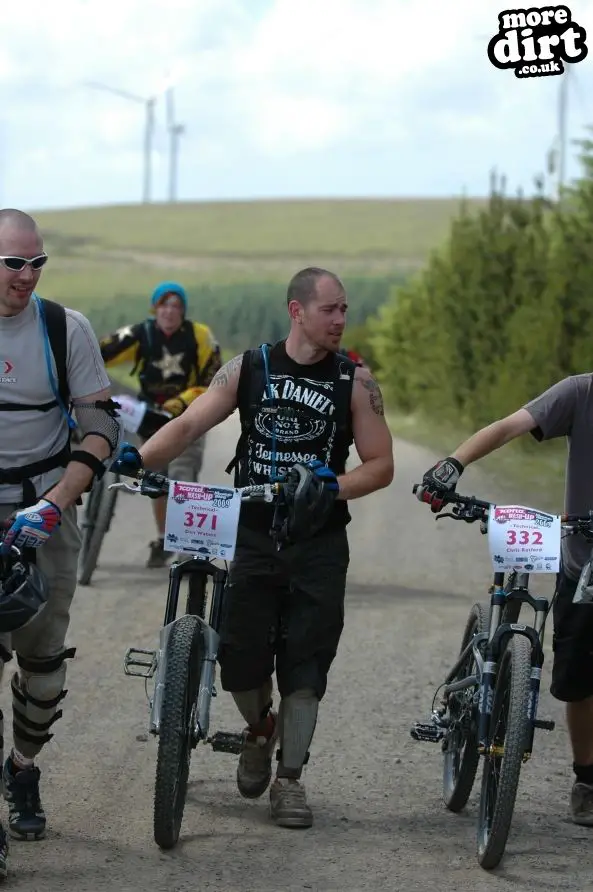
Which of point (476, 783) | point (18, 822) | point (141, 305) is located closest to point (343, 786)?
point (476, 783)

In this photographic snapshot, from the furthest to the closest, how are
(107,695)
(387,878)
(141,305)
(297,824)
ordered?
(141,305) → (107,695) → (297,824) → (387,878)

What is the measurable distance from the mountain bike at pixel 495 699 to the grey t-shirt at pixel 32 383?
1.23 metres

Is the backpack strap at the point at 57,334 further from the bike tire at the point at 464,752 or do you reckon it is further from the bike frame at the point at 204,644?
the bike tire at the point at 464,752

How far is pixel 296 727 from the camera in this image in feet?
23.6

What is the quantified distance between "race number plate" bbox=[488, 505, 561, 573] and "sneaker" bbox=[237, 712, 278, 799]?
1.31 m

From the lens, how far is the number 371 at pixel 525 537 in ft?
22.0

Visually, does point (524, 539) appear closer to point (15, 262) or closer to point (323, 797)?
point (323, 797)

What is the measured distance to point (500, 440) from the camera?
279 inches

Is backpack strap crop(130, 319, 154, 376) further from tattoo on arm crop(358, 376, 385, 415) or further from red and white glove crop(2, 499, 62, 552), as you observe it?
red and white glove crop(2, 499, 62, 552)

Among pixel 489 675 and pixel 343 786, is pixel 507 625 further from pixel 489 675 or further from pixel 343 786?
pixel 343 786

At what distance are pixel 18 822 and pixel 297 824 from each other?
1.03 metres

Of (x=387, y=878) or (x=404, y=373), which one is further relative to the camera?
(x=404, y=373)


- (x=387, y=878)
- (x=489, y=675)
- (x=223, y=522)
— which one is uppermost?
(x=223, y=522)

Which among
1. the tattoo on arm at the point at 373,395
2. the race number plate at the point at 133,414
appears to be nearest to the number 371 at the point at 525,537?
the tattoo on arm at the point at 373,395
